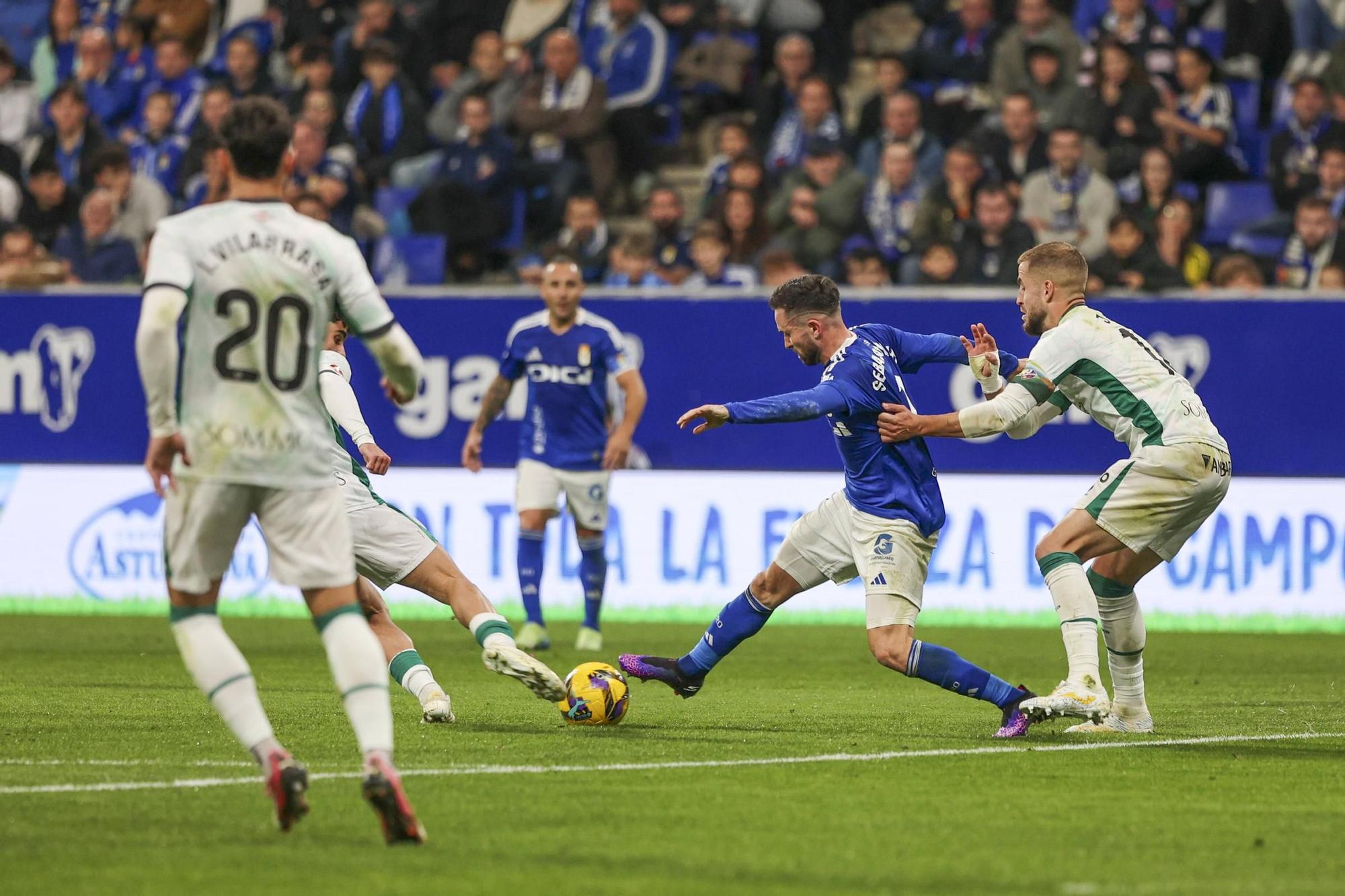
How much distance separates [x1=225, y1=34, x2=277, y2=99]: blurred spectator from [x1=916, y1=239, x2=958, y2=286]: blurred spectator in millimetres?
7352

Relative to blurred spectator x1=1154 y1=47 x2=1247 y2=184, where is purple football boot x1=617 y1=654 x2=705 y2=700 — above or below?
below

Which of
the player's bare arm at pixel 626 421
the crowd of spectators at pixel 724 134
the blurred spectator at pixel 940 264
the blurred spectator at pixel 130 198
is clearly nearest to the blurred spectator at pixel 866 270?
the crowd of spectators at pixel 724 134

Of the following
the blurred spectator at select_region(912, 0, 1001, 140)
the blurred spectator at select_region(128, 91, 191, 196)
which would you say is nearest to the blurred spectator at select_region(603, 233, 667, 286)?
the blurred spectator at select_region(912, 0, 1001, 140)

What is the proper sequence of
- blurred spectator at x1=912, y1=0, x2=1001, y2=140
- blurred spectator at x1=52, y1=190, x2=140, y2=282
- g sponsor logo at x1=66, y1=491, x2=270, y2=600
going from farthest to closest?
blurred spectator at x1=912, y1=0, x2=1001, y2=140, blurred spectator at x1=52, y1=190, x2=140, y2=282, g sponsor logo at x1=66, y1=491, x2=270, y2=600

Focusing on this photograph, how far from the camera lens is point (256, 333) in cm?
583

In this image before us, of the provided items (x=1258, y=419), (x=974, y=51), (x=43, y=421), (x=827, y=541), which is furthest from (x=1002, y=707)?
(x=974, y=51)

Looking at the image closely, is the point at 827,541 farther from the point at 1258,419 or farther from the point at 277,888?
the point at 1258,419

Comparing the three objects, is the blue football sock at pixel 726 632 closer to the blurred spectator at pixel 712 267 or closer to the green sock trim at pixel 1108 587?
the green sock trim at pixel 1108 587

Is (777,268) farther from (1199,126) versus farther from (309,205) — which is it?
(1199,126)

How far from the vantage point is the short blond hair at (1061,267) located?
8758 mm

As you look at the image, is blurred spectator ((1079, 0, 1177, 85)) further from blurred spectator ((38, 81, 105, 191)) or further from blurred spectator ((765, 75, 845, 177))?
blurred spectator ((38, 81, 105, 191))

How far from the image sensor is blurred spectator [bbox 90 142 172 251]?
18.3 m

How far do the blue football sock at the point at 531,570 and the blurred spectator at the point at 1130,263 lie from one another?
511cm

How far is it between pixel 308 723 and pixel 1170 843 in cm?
411
